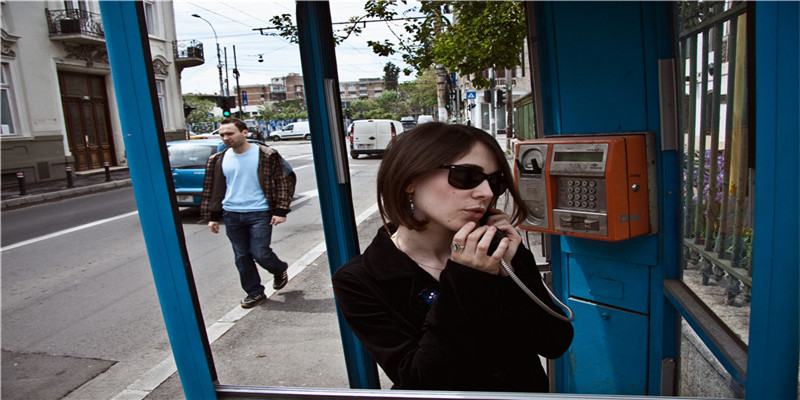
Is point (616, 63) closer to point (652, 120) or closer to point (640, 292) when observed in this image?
point (652, 120)

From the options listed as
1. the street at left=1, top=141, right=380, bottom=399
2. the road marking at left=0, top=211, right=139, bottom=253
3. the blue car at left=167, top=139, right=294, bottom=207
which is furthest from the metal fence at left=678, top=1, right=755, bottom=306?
the blue car at left=167, top=139, right=294, bottom=207

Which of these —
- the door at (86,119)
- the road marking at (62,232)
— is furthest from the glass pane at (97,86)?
the road marking at (62,232)

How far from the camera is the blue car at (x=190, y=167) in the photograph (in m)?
8.91

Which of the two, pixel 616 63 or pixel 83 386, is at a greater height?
pixel 616 63

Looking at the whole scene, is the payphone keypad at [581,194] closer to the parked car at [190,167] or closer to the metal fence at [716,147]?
the metal fence at [716,147]

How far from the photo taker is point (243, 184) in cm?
484

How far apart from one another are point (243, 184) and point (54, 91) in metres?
15.6

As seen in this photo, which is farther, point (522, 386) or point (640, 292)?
point (640, 292)

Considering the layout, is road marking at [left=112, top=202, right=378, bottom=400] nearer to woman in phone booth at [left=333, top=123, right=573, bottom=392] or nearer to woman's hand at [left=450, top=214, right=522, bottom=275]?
woman in phone booth at [left=333, top=123, right=573, bottom=392]

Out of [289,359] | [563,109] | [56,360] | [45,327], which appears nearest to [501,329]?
[563,109]

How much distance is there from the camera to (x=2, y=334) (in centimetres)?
448

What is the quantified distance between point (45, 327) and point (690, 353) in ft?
16.1

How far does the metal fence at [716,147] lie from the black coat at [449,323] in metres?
0.85

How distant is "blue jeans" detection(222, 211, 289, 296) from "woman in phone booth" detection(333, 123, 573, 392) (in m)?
3.55
